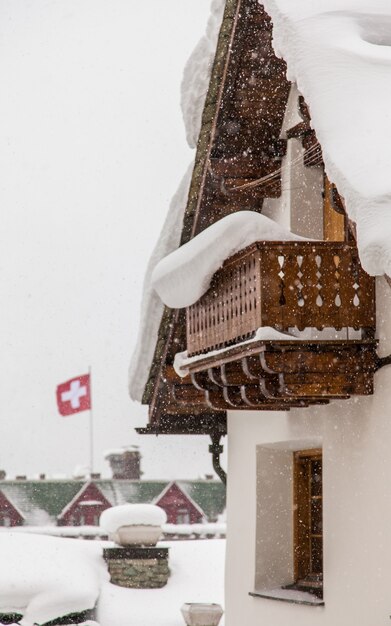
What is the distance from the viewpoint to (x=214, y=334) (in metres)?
9.76

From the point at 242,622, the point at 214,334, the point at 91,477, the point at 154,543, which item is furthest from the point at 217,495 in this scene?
the point at 214,334

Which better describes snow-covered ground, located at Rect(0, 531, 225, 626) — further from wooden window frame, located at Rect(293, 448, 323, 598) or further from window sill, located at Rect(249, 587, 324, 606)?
wooden window frame, located at Rect(293, 448, 323, 598)

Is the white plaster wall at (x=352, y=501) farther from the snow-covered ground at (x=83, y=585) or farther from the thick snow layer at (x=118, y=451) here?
the thick snow layer at (x=118, y=451)

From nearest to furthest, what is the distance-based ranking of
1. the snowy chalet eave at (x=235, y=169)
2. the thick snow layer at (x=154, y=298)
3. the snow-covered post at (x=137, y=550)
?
the snowy chalet eave at (x=235, y=169) → the thick snow layer at (x=154, y=298) → the snow-covered post at (x=137, y=550)

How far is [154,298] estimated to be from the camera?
1240 centimetres

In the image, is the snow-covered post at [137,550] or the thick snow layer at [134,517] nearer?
the snow-covered post at [137,550]

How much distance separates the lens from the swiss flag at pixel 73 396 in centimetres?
3612

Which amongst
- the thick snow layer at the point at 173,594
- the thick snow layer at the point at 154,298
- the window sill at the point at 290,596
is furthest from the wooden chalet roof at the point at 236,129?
the thick snow layer at the point at 173,594

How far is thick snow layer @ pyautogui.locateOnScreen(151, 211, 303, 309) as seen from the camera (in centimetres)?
914

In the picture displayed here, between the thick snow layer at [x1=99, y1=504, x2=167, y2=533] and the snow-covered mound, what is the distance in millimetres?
555

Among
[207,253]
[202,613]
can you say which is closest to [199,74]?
[207,253]

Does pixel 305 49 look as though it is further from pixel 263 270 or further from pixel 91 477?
pixel 91 477

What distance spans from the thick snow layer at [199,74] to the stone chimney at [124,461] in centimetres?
2322

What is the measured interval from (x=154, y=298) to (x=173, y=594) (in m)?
6.00
